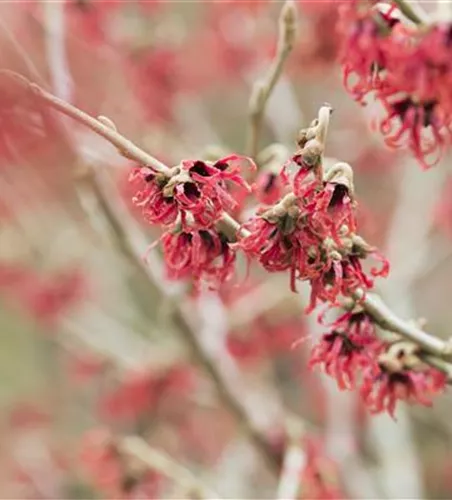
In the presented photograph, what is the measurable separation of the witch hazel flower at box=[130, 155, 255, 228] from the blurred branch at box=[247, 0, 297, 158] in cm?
56

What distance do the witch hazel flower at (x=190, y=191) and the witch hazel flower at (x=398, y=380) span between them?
0.40 metres

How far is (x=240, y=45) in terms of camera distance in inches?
160

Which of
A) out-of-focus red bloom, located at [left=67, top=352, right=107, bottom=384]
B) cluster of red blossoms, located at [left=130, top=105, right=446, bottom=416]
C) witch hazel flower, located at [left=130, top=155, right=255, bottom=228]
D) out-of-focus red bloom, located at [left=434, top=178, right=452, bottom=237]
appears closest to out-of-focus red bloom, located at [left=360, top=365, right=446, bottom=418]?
cluster of red blossoms, located at [left=130, top=105, right=446, bottom=416]

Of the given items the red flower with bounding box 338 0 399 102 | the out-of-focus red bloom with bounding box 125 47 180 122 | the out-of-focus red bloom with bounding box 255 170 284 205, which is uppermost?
the out-of-focus red bloom with bounding box 125 47 180 122

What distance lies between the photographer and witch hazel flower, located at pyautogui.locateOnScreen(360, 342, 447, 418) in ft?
4.86

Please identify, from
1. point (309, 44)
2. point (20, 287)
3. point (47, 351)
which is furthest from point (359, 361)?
point (47, 351)

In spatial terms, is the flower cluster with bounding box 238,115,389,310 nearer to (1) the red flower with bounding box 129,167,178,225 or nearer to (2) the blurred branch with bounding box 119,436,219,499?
(1) the red flower with bounding box 129,167,178,225

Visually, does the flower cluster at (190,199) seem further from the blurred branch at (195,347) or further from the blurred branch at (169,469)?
the blurred branch at (195,347)

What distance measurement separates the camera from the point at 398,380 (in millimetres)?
1516

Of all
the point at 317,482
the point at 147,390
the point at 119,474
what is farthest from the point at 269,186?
the point at 147,390

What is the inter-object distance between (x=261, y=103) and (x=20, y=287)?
2366mm

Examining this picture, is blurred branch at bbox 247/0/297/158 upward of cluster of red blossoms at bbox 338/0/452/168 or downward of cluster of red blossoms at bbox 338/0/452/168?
upward

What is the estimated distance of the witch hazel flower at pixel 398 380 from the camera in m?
1.48

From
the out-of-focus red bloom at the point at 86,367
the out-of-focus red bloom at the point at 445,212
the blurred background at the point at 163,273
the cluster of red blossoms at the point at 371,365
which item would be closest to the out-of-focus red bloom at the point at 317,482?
the blurred background at the point at 163,273
